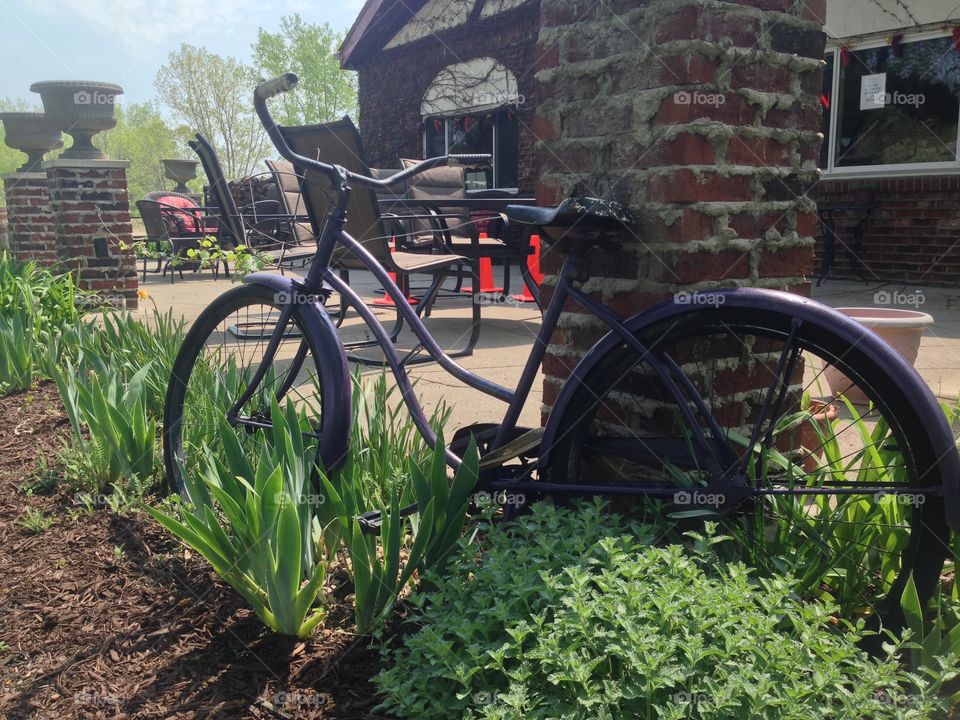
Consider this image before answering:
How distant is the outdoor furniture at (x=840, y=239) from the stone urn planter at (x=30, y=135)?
812 cm

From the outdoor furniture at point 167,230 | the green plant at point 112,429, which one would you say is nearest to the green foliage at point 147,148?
the outdoor furniture at point 167,230

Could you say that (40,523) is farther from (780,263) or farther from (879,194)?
(879,194)

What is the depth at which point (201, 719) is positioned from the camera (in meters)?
1.58

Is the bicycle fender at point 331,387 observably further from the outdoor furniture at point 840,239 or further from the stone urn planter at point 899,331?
the outdoor furniture at point 840,239

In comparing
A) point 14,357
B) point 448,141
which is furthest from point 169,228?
point 14,357

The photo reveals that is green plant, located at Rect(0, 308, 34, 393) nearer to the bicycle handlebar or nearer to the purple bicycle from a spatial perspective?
the purple bicycle

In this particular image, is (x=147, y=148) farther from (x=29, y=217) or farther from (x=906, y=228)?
(x=906, y=228)

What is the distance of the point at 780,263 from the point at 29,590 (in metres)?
2.22

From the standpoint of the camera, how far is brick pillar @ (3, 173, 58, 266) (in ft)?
26.2

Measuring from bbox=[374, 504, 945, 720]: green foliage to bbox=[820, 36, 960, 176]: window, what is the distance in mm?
8132

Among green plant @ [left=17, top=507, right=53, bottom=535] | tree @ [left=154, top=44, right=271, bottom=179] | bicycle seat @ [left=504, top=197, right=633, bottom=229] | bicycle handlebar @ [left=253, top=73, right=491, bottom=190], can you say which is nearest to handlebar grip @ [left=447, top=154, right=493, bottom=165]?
bicycle handlebar @ [left=253, top=73, right=491, bottom=190]

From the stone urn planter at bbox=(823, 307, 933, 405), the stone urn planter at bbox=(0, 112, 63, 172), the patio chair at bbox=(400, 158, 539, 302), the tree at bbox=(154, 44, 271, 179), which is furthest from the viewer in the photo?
the tree at bbox=(154, 44, 271, 179)

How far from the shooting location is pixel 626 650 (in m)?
1.34

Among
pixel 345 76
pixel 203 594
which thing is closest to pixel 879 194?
pixel 203 594
